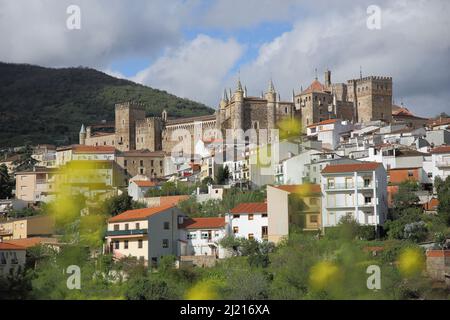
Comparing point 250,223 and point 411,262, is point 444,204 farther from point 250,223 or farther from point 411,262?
point 250,223

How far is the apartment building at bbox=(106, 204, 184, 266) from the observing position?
4566cm

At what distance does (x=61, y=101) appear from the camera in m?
164

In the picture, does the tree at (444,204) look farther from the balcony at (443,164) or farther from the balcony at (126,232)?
the balcony at (126,232)

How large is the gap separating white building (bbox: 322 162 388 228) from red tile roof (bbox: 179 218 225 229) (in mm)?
5617

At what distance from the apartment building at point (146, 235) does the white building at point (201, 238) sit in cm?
43

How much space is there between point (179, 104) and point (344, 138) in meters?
88.9

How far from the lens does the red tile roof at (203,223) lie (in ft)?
157

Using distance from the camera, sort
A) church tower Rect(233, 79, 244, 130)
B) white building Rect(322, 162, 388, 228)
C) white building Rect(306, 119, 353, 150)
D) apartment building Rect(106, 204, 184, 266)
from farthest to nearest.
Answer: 1. church tower Rect(233, 79, 244, 130)
2. white building Rect(306, 119, 353, 150)
3. white building Rect(322, 162, 388, 228)
4. apartment building Rect(106, 204, 184, 266)

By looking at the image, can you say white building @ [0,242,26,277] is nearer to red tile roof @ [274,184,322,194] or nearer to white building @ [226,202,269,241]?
white building @ [226,202,269,241]

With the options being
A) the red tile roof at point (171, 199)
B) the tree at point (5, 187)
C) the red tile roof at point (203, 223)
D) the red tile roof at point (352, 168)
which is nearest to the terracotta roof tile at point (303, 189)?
the red tile roof at point (352, 168)

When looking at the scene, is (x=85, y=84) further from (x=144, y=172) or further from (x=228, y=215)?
(x=228, y=215)

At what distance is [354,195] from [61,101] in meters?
122

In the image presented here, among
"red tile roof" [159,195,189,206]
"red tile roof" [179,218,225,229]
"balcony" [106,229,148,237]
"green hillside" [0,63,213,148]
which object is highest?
"green hillside" [0,63,213,148]

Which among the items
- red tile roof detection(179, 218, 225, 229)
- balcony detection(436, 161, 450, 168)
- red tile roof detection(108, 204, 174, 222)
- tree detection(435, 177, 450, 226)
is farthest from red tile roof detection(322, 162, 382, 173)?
red tile roof detection(108, 204, 174, 222)
